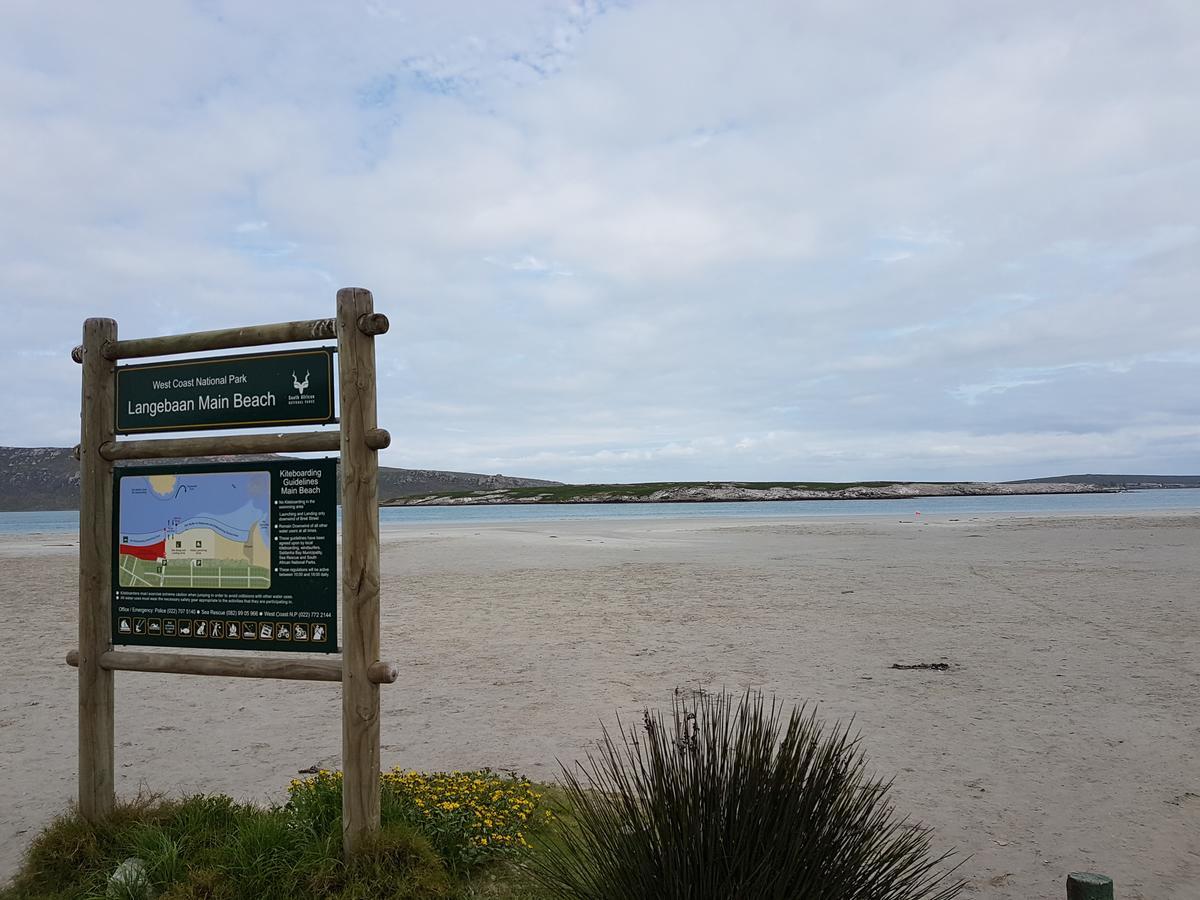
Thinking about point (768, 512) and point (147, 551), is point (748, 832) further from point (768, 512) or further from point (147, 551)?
point (768, 512)

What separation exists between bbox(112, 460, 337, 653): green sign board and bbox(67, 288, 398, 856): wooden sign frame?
92 mm

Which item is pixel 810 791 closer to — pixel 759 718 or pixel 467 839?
pixel 759 718

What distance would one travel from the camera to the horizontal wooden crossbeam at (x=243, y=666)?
418 centimetres

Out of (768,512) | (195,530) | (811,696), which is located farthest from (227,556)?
(768,512)

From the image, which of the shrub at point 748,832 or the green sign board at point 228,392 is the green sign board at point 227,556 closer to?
A: the green sign board at point 228,392

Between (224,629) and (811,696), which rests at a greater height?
(224,629)

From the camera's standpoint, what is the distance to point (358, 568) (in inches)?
166

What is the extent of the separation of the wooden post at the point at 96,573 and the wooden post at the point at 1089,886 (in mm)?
4890

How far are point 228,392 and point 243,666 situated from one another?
5.05 ft

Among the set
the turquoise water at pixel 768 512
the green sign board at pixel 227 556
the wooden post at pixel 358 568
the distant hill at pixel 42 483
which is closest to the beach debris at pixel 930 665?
the wooden post at pixel 358 568

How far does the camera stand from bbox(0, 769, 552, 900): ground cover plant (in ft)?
13.1

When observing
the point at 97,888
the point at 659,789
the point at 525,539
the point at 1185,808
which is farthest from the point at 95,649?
the point at 525,539

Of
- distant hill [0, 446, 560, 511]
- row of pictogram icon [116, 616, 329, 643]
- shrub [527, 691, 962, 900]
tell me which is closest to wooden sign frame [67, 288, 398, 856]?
row of pictogram icon [116, 616, 329, 643]

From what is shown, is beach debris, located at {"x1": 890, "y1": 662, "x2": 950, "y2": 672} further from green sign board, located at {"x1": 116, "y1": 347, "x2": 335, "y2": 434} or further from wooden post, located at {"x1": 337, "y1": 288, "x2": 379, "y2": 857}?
green sign board, located at {"x1": 116, "y1": 347, "x2": 335, "y2": 434}
